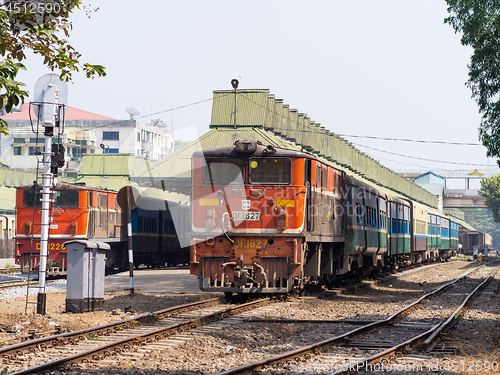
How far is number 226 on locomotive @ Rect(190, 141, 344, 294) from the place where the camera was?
1473 centimetres

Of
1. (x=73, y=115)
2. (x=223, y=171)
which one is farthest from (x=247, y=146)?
(x=73, y=115)

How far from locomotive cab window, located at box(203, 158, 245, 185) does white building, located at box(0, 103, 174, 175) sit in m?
62.4

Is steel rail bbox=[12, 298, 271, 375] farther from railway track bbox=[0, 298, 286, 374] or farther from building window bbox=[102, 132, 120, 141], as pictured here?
building window bbox=[102, 132, 120, 141]

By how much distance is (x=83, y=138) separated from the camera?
85.4m

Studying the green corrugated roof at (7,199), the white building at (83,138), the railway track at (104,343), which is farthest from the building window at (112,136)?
the railway track at (104,343)

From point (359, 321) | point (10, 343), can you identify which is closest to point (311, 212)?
point (359, 321)

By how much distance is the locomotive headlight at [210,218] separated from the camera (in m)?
15.1

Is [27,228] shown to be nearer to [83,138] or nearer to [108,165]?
[108,165]

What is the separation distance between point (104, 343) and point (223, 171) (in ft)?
20.9

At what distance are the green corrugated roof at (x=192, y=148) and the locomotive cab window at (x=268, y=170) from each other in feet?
40.8

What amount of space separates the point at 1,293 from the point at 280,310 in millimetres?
8446

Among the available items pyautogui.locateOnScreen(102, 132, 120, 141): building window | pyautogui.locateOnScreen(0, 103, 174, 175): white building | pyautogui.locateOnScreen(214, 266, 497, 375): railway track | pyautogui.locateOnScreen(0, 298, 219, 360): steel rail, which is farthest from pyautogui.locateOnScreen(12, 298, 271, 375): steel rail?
pyautogui.locateOnScreen(102, 132, 120, 141): building window

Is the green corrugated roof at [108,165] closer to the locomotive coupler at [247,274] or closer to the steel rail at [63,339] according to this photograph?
the locomotive coupler at [247,274]

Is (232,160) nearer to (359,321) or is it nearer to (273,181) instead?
(273,181)
